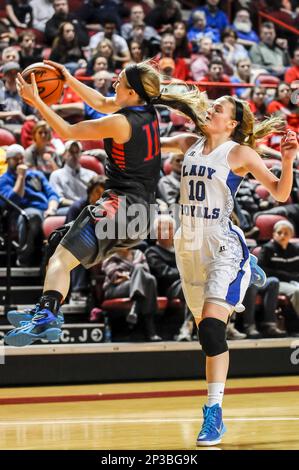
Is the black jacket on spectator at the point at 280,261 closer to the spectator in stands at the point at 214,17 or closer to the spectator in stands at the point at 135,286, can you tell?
the spectator in stands at the point at 135,286

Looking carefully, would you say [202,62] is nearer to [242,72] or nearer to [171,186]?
[242,72]

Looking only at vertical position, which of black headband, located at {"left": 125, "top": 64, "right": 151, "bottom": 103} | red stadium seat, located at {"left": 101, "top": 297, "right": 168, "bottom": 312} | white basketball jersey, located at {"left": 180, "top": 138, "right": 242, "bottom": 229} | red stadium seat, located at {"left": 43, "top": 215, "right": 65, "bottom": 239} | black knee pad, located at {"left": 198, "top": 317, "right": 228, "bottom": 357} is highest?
black headband, located at {"left": 125, "top": 64, "right": 151, "bottom": 103}

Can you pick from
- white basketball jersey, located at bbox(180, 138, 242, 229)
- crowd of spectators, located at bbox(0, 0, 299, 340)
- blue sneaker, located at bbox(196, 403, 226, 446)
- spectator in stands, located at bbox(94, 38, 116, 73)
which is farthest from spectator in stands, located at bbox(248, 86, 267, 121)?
blue sneaker, located at bbox(196, 403, 226, 446)

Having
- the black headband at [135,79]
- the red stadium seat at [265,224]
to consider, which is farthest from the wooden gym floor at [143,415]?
the black headband at [135,79]

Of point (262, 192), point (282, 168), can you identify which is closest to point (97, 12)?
point (262, 192)

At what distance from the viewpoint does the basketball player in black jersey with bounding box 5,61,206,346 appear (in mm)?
A: 5570

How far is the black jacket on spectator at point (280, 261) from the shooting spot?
391 inches

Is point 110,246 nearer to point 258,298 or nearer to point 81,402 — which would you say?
point 81,402

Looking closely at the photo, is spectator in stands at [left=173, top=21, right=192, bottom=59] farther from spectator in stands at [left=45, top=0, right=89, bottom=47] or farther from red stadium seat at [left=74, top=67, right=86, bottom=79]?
red stadium seat at [left=74, top=67, right=86, bottom=79]

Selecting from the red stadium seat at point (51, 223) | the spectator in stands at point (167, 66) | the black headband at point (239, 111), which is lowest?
the red stadium seat at point (51, 223)

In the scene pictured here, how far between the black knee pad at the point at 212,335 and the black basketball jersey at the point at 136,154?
862 millimetres

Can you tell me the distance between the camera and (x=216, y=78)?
42.1 feet

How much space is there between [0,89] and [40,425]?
18.1ft

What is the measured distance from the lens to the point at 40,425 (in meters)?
6.30
